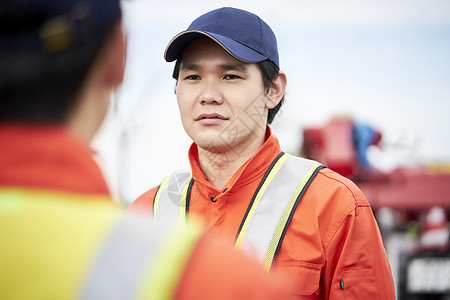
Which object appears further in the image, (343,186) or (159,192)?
(159,192)

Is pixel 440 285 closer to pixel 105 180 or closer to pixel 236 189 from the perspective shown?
pixel 236 189

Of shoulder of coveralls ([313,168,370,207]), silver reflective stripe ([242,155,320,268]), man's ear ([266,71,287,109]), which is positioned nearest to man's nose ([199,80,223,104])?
man's ear ([266,71,287,109])

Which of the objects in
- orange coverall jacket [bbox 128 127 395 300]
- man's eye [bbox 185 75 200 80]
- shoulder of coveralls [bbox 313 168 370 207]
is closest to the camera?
orange coverall jacket [bbox 128 127 395 300]

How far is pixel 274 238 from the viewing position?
1864mm

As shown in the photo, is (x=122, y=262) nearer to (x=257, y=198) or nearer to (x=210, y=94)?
(x=257, y=198)

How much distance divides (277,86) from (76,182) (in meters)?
1.71

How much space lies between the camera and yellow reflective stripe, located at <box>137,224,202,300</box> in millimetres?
648

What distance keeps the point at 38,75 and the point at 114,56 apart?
0.14m

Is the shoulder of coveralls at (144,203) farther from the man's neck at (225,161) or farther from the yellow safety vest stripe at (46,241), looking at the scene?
the yellow safety vest stripe at (46,241)

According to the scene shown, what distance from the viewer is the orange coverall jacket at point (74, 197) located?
2.18 ft

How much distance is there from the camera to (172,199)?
7.42 ft

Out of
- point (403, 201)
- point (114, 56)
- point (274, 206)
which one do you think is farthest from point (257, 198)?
point (403, 201)

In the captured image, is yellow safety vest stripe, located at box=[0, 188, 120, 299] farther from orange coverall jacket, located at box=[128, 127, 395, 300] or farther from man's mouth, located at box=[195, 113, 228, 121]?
man's mouth, located at box=[195, 113, 228, 121]

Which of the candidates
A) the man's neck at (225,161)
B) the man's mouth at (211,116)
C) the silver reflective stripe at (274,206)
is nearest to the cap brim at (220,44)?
the man's mouth at (211,116)
